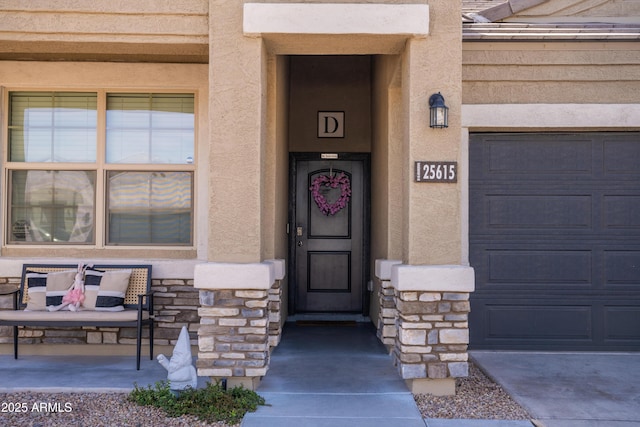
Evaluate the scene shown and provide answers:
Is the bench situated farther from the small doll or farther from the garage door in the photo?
the garage door

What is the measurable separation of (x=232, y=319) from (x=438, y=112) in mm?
2336

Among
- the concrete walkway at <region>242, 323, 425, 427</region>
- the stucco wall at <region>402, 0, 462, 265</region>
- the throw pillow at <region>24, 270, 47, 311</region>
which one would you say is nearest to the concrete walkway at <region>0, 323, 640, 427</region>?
the concrete walkway at <region>242, 323, 425, 427</region>

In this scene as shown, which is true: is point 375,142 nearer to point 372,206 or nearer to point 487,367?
point 372,206

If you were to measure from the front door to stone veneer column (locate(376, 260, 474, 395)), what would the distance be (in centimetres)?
302

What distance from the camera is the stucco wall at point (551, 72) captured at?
5.77m

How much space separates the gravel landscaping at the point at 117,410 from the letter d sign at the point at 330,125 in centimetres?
392

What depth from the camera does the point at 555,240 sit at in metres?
5.90

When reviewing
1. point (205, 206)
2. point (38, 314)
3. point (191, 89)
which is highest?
point (191, 89)

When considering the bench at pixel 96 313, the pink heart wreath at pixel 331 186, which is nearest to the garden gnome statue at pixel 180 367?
the bench at pixel 96 313

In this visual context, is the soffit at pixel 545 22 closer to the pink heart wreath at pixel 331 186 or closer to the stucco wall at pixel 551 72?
the stucco wall at pixel 551 72

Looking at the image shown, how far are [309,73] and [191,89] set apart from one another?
2129 mm

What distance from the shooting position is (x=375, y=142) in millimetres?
7047

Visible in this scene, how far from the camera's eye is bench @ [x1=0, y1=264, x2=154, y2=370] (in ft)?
16.8

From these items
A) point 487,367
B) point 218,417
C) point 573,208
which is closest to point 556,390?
point 487,367
